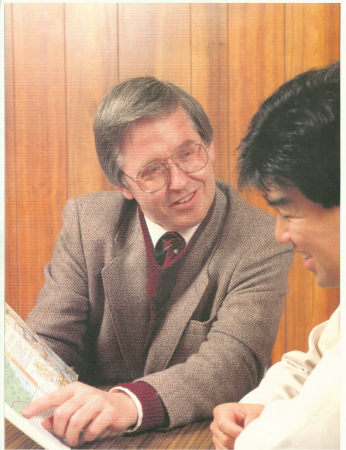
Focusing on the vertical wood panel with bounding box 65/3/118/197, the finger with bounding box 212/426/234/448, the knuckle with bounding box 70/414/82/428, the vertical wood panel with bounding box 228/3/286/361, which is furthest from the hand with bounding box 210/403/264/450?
the vertical wood panel with bounding box 65/3/118/197

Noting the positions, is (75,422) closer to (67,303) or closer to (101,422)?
(101,422)

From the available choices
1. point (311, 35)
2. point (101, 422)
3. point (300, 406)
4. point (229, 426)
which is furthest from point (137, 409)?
point (311, 35)

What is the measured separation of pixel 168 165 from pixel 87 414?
19.6 inches

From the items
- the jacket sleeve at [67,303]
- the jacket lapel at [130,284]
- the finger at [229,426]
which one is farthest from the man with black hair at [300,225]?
the jacket sleeve at [67,303]

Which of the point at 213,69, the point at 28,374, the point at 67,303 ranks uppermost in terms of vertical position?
the point at 213,69

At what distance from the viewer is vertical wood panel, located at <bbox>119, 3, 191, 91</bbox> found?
0.99 meters

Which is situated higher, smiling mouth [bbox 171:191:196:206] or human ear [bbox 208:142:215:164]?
human ear [bbox 208:142:215:164]

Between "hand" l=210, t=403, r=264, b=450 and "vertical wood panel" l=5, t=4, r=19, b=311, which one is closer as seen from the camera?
"hand" l=210, t=403, r=264, b=450

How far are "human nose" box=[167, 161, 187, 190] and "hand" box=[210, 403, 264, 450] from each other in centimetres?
44

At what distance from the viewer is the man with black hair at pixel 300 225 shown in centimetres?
85

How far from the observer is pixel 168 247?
1.01m

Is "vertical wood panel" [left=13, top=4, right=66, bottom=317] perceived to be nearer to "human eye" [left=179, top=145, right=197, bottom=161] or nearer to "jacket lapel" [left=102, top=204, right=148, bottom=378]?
"jacket lapel" [left=102, top=204, right=148, bottom=378]

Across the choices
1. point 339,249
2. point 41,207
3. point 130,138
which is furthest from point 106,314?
point 339,249

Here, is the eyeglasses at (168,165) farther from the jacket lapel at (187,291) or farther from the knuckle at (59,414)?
the knuckle at (59,414)
